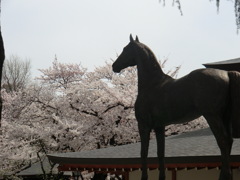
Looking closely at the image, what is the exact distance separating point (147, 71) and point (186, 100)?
2.67 feet

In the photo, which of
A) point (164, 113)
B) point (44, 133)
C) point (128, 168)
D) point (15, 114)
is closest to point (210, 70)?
point (164, 113)

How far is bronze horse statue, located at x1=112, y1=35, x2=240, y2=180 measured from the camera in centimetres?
469

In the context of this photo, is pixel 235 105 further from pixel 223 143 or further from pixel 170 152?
pixel 170 152

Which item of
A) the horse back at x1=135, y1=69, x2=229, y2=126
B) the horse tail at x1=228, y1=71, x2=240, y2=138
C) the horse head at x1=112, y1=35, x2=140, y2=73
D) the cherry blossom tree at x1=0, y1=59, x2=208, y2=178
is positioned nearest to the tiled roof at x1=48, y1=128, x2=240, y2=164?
the horse head at x1=112, y1=35, x2=140, y2=73

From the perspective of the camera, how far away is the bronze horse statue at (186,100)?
4691 mm

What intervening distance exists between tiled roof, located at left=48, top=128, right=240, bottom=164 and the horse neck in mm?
3721

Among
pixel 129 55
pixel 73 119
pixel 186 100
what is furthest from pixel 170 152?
pixel 73 119

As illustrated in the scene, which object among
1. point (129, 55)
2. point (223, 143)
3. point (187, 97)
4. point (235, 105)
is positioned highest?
point (129, 55)

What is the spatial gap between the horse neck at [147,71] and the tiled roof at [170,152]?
12.2 ft

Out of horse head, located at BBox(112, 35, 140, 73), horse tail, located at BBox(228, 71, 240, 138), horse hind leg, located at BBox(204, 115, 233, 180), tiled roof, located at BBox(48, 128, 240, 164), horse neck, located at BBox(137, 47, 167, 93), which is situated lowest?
tiled roof, located at BBox(48, 128, 240, 164)

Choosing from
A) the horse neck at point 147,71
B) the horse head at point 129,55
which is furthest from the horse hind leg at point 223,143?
the horse head at point 129,55

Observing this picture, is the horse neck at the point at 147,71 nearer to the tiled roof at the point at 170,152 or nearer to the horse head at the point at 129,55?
the horse head at the point at 129,55

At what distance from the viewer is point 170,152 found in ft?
32.6

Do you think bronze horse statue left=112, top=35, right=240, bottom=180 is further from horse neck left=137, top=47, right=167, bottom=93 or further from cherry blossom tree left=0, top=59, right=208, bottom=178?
cherry blossom tree left=0, top=59, right=208, bottom=178
